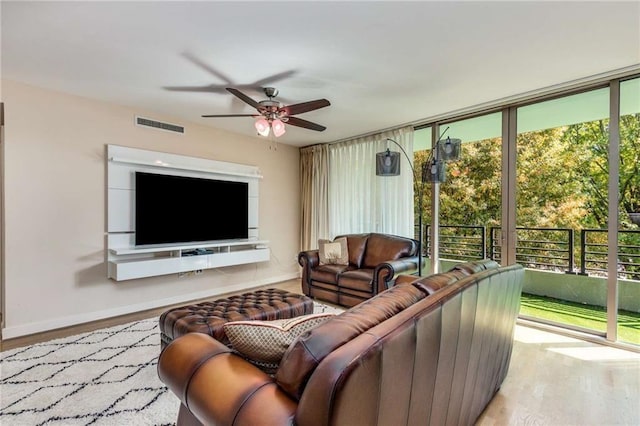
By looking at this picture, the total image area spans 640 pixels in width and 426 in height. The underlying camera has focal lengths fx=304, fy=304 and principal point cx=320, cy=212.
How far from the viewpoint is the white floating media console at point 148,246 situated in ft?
11.7

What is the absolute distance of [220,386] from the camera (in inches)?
40.4

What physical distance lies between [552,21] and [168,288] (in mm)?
4783

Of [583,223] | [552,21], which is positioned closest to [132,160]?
[552,21]

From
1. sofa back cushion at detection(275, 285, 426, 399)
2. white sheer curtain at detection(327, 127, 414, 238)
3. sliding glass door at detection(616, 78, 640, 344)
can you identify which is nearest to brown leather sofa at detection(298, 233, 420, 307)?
white sheer curtain at detection(327, 127, 414, 238)

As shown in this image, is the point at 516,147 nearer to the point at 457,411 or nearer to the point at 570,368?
the point at 570,368

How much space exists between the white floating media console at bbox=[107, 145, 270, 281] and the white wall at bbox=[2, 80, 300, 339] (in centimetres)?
12

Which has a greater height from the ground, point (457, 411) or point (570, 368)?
point (457, 411)

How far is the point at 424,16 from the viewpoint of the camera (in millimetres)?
2002

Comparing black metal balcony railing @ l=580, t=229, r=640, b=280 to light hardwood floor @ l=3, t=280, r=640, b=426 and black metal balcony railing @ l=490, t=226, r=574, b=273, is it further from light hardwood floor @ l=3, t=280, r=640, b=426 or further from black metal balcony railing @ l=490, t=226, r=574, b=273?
light hardwood floor @ l=3, t=280, r=640, b=426

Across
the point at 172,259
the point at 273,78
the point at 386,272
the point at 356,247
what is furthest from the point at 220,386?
the point at 356,247

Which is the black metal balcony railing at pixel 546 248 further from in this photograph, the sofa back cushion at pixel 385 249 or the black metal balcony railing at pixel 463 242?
the sofa back cushion at pixel 385 249

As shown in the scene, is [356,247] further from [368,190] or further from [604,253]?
[604,253]

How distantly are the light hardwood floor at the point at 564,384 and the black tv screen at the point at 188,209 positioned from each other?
4.53 feet

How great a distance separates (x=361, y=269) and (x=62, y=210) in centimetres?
358
